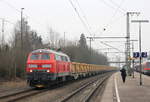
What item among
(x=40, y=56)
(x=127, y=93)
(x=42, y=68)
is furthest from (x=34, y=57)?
(x=127, y=93)

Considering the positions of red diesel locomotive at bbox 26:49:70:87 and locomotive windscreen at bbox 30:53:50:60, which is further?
locomotive windscreen at bbox 30:53:50:60

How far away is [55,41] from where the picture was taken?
238 feet

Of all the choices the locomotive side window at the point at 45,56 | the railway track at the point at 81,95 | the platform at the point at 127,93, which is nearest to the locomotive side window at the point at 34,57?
the locomotive side window at the point at 45,56

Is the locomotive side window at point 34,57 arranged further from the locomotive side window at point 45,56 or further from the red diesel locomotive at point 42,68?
the locomotive side window at point 45,56

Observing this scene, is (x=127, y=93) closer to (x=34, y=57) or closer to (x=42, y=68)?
(x=42, y=68)

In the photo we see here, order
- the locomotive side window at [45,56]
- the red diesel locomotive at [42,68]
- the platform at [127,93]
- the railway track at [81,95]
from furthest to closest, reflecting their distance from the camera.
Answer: the locomotive side window at [45,56]
the red diesel locomotive at [42,68]
the railway track at [81,95]
the platform at [127,93]

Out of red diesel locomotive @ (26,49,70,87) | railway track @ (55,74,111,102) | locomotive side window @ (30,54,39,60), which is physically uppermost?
locomotive side window @ (30,54,39,60)

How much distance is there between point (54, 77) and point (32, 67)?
1.88m

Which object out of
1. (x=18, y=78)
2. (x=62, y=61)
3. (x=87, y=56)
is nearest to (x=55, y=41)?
(x=87, y=56)

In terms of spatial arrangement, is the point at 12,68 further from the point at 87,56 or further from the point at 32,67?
the point at 87,56

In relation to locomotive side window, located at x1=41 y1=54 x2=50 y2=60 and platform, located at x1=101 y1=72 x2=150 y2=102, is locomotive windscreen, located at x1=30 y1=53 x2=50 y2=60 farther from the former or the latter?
platform, located at x1=101 y1=72 x2=150 y2=102

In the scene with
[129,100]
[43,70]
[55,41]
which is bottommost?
[129,100]

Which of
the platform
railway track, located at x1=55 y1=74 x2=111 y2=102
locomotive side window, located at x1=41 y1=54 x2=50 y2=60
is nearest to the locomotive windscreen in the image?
locomotive side window, located at x1=41 y1=54 x2=50 y2=60

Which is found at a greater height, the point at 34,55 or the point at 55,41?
the point at 55,41
